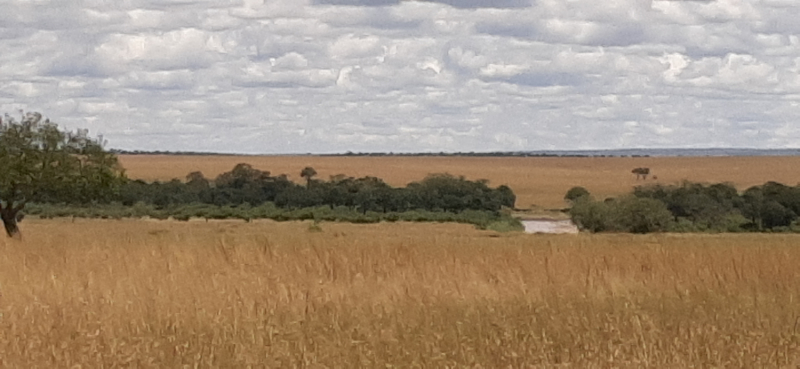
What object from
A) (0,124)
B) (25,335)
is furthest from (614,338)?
(0,124)

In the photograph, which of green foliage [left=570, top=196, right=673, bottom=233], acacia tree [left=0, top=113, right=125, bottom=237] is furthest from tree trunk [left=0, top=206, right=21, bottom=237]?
green foliage [left=570, top=196, right=673, bottom=233]

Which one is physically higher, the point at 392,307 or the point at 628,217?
the point at 392,307

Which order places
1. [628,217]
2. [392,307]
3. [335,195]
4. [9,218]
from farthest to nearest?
[335,195] < [628,217] < [9,218] < [392,307]

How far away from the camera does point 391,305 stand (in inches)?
330

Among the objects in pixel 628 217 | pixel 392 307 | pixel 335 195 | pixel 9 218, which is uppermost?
pixel 392 307

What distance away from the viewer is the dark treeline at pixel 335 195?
291 ft

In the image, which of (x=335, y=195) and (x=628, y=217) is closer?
(x=628, y=217)

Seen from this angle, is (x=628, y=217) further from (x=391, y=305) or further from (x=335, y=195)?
(x=391, y=305)

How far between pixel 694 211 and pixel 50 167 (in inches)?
1967

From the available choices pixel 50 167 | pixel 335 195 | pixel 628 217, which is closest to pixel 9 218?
pixel 50 167

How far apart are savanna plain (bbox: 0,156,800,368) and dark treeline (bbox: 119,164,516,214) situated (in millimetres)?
73552

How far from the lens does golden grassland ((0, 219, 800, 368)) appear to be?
7.09m

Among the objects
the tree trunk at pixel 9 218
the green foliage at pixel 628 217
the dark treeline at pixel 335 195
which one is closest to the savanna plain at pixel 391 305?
the tree trunk at pixel 9 218

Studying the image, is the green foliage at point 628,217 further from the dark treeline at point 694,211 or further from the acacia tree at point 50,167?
the acacia tree at point 50,167
